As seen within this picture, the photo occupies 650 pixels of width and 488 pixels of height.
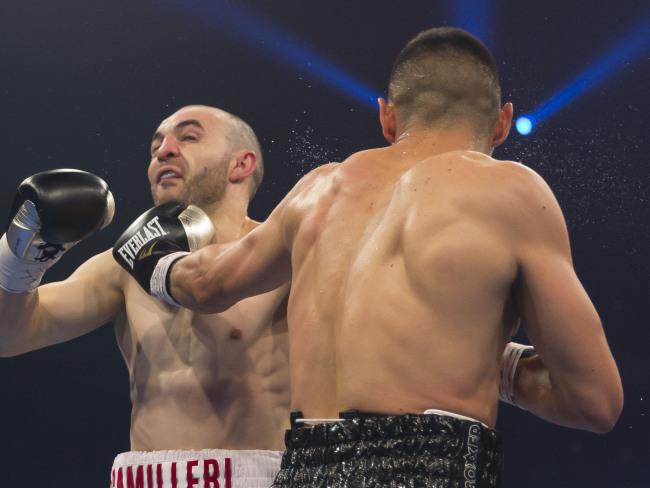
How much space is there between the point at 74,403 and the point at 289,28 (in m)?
2.13

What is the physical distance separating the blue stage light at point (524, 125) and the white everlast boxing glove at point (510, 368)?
106 inches

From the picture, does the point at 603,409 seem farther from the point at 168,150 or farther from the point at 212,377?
the point at 168,150

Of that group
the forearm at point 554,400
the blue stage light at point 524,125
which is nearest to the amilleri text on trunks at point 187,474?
the forearm at point 554,400

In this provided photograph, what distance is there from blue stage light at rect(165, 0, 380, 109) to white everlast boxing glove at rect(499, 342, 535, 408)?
115 inches

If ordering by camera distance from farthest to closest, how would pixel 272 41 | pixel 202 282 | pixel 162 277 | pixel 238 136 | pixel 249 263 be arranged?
pixel 272 41
pixel 238 136
pixel 162 277
pixel 202 282
pixel 249 263

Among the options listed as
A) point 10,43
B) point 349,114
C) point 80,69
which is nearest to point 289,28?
point 349,114

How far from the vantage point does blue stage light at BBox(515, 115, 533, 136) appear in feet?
13.9

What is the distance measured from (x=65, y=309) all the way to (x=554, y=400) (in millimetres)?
1441

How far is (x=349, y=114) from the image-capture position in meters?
4.52

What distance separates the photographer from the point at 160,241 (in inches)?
86.0

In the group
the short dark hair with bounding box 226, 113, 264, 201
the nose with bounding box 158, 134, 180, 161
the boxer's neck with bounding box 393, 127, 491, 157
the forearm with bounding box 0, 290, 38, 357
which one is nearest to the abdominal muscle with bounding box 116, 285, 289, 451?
the forearm with bounding box 0, 290, 38, 357

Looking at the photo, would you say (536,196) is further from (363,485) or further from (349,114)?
(349,114)

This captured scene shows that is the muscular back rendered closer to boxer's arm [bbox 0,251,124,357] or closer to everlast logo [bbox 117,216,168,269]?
everlast logo [bbox 117,216,168,269]

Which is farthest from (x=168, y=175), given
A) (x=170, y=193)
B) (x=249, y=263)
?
(x=249, y=263)
